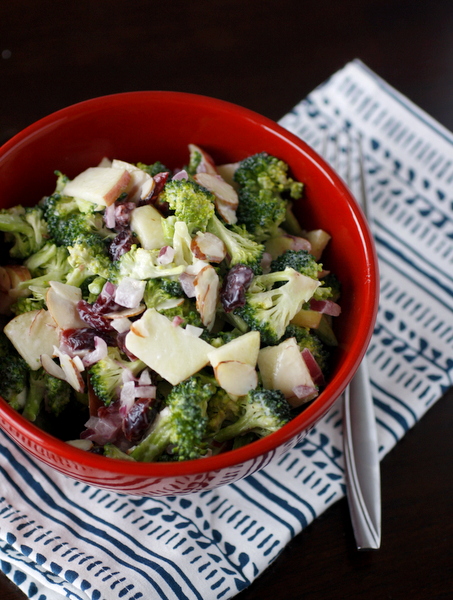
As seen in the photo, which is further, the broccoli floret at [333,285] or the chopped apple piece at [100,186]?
the broccoli floret at [333,285]

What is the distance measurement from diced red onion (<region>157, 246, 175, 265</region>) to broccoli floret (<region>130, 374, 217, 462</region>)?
317 mm

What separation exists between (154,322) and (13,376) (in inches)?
16.7

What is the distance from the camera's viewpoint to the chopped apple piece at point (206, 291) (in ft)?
5.32

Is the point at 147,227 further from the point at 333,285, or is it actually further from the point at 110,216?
the point at 333,285

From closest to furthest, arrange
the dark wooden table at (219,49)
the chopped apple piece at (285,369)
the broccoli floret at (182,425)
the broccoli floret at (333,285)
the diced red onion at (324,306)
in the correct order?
the broccoli floret at (182,425) < the chopped apple piece at (285,369) < the diced red onion at (324,306) < the broccoli floret at (333,285) < the dark wooden table at (219,49)

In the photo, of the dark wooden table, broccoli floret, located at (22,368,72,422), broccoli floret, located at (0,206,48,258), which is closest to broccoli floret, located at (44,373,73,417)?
broccoli floret, located at (22,368,72,422)

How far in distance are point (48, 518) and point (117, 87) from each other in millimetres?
1786

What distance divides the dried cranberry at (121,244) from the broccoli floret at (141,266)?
0.03 metres

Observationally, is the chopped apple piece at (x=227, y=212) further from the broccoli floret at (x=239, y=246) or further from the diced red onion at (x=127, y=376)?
the diced red onion at (x=127, y=376)

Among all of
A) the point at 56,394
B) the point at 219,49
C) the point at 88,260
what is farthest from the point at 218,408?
the point at 219,49

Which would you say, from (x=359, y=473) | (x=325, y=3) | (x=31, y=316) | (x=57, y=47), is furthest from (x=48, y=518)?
(x=325, y=3)

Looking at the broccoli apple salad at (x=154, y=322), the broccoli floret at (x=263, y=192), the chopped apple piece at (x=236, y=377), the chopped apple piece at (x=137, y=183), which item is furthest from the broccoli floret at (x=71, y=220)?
the chopped apple piece at (x=236, y=377)

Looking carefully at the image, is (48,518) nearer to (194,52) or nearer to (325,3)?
(194,52)

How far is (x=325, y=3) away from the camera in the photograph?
9.75 ft
